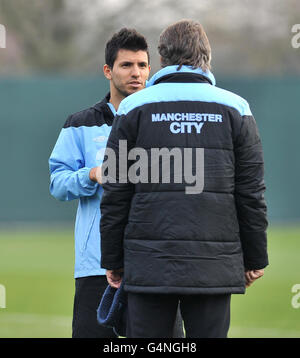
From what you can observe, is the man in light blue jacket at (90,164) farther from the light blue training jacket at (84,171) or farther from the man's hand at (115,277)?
the man's hand at (115,277)

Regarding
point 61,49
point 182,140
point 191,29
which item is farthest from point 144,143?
point 61,49

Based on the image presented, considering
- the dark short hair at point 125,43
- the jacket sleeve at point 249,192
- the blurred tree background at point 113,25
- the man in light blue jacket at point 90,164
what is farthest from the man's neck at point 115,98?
the blurred tree background at point 113,25

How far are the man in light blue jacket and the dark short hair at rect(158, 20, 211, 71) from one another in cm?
75

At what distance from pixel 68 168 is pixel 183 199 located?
1109 millimetres

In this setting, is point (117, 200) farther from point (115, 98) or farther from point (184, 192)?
point (115, 98)

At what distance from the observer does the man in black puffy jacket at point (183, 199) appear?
3.59 m

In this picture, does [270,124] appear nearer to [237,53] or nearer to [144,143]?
[237,53]

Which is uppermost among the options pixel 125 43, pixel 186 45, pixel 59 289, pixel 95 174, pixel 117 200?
pixel 125 43

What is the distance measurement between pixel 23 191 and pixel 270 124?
460 centimetres

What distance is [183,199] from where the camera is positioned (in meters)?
3.60

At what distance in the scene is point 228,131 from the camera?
Result: 3.68 metres

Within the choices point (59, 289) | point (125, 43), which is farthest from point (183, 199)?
point (59, 289)

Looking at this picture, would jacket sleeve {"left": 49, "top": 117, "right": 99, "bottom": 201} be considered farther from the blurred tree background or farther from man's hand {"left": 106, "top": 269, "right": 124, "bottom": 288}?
the blurred tree background
